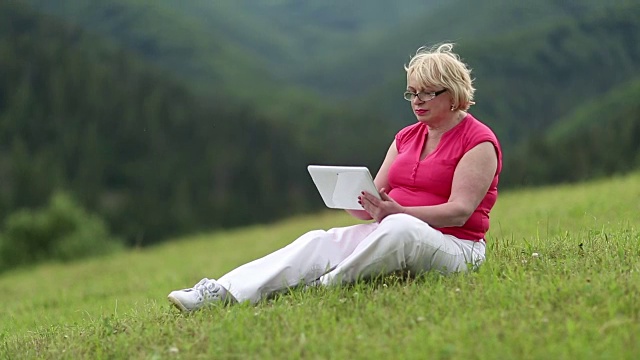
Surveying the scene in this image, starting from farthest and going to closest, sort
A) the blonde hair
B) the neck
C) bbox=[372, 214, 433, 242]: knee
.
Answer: the neck
the blonde hair
bbox=[372, 214, 433, 242]: knee

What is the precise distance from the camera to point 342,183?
20.7 feet

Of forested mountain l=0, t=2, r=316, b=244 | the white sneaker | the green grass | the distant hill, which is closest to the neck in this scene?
the green grass

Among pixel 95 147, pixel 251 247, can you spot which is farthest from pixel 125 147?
pixel 251 247

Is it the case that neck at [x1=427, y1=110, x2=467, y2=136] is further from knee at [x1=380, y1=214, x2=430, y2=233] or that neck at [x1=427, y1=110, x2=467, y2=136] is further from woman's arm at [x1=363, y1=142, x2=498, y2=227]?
knee at [x1=380, y1=214, x2=430, y2=233]

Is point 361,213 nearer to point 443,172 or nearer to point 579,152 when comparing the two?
point 443,172

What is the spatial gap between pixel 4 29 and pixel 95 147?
107 ft

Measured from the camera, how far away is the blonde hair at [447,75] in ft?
20.5

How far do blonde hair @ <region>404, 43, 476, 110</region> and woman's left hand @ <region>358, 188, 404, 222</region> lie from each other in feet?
2.76

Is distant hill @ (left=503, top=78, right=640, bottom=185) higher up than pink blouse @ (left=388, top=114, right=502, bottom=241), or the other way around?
pink blouse @ (left=388, top=114, right=502, bottom=241)

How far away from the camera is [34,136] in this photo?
121m

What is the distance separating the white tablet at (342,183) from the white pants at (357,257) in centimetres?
23

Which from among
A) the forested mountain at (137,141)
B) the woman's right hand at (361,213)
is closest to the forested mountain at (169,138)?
the forested mountain at (137,141)

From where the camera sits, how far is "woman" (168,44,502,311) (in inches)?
238

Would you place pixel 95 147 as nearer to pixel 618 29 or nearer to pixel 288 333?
pixel 618 29
